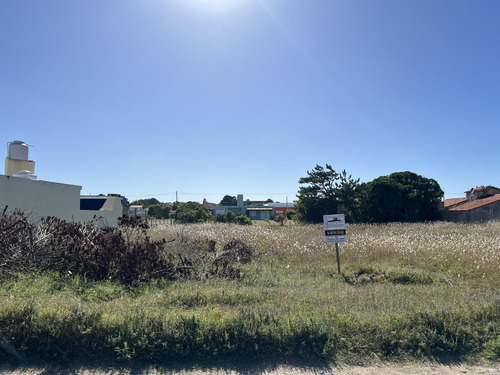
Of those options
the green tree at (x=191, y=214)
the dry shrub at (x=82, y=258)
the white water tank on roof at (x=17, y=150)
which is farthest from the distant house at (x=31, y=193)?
the green tree at (x=191, y=214)

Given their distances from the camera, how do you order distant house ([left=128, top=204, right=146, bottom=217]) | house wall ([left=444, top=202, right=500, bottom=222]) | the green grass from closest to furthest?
the green grass
house wall ([left=444, top=202, right=500, bottom=222])
distant house ([left=128, top=204, right=146, bottom=217])

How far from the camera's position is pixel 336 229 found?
9.40m

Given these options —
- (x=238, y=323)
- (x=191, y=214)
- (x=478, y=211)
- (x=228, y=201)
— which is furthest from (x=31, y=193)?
(x=228, y=201)

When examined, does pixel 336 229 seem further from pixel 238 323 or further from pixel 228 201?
pixel 228 201

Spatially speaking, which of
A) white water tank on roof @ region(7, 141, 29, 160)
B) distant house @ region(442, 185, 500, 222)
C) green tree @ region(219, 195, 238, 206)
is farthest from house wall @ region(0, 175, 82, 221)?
green tree @ region(219, 195, 238, 206)

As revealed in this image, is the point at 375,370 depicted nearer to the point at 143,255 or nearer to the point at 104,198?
the point at 143,255

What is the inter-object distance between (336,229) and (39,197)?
46.8 feet

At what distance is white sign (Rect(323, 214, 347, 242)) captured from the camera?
931 cm

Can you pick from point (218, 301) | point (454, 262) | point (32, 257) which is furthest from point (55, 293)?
point (454, 262)

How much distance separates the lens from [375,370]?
3594 mm

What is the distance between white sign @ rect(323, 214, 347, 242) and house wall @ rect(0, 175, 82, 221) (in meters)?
11.0

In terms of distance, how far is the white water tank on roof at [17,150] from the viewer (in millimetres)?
17641

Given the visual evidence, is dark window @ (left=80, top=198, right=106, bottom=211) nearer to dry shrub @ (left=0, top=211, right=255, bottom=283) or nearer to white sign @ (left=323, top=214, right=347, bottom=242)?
dry shrub @ (left=0, top=211, right=255, bottom=283)

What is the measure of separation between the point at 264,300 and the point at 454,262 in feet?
22.7
